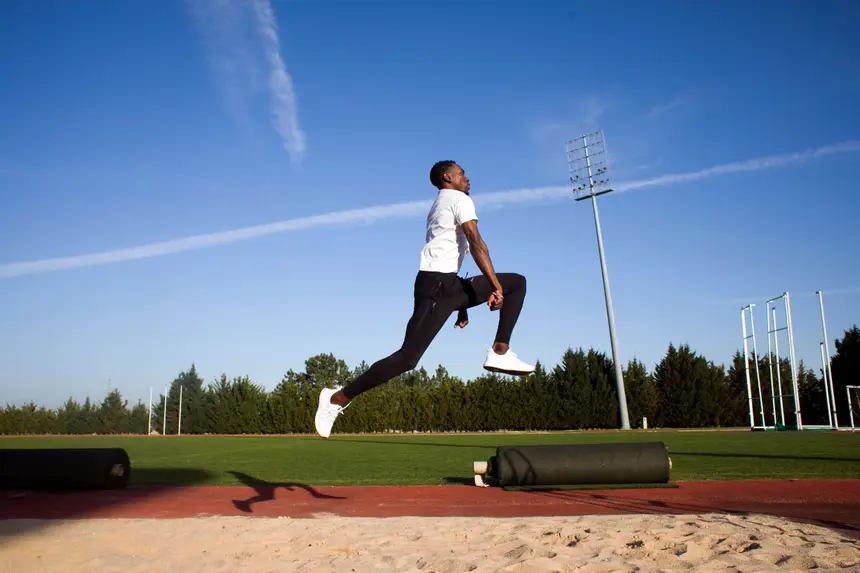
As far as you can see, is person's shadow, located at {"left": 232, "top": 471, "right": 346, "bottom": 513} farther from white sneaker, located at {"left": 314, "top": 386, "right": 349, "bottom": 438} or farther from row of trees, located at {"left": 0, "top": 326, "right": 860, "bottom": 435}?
row of trees, located at {"left": 0, "top": 326, "right": 860, "bottom": 435}

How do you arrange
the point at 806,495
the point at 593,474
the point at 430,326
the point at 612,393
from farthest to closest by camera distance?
the point at 612,393, the point at 593,474, the point at 806,495, the point at 430,326

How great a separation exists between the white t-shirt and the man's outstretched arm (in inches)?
2.8

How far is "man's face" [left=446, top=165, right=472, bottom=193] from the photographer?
15.1 feet

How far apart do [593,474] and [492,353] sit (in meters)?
4.86

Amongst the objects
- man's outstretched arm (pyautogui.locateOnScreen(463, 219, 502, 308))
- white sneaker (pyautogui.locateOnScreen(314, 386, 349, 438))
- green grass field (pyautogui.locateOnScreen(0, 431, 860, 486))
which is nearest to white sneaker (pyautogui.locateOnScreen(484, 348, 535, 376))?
man's outstretched arm (pyautogui.locateOnScreen(463, 219, 502, 308))

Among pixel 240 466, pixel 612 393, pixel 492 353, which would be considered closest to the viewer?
pixel 492 353

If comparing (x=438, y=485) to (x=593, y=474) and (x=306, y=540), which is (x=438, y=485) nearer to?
(x=593, y=474)

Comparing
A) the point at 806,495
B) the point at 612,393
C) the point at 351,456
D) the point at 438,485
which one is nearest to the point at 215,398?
the point at 612,393

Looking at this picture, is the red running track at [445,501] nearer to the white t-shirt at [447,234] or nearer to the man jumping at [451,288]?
the man jumping at [451,288]

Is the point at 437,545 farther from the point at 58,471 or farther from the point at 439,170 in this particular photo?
the point at 58,471

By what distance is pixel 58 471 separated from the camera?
9641 mm

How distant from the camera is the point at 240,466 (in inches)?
547

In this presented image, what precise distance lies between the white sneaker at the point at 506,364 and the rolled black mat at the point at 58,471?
752cm

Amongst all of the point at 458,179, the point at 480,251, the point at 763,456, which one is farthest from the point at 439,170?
the point at 763,456
